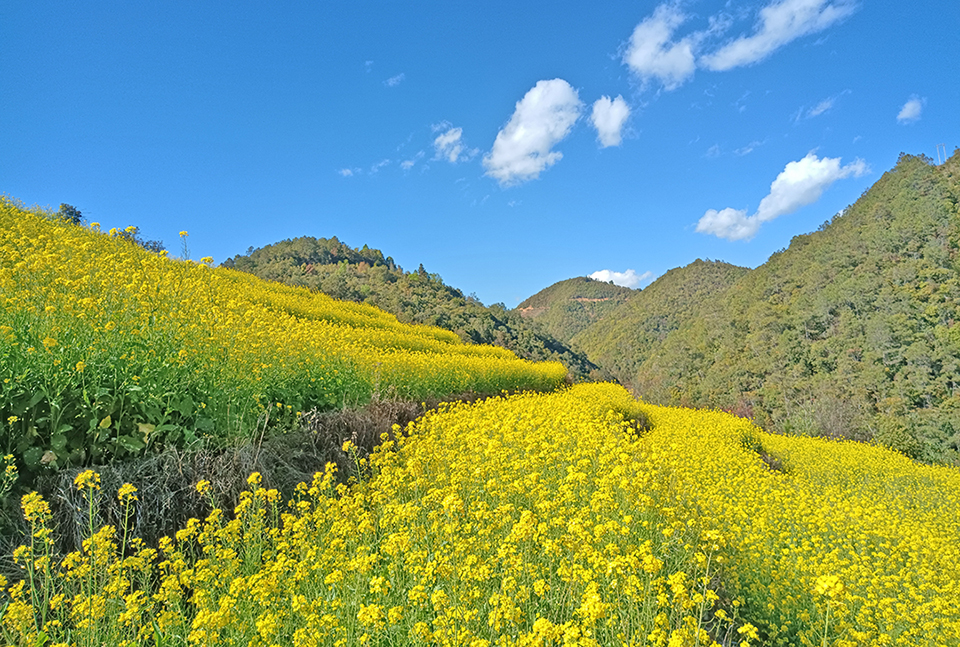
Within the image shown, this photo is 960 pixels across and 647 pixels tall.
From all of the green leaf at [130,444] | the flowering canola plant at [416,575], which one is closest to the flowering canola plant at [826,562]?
the flowering canola plant at [416,575]

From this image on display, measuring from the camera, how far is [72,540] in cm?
333

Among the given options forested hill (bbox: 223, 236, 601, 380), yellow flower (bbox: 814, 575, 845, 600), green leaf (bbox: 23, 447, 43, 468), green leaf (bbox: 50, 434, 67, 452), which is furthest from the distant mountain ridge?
green leaf (bbox: 23, 447, 43, 468)

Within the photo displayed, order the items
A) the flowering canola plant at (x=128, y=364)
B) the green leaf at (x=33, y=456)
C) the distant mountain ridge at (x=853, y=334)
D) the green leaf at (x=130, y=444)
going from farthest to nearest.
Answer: the distant mountain ridge at (x=853, y=334) → the green leaf at (x=130, y=444) → the flowering canola plant at (x=128, y=364) → the green leaf at (x=33, y=456)

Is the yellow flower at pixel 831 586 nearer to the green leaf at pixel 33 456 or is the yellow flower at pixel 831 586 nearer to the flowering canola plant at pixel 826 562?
the flowering canola plant at pixel 826 562

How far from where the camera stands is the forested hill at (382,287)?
31.4 meters

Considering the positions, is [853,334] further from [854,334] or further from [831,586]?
[831,586]

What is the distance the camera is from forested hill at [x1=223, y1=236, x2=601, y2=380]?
31.4 metres

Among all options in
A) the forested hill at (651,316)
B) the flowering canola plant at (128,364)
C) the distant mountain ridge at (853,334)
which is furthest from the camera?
the forested hill at (651,316)

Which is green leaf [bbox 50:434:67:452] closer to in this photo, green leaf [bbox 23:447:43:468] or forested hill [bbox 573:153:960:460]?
green leaf [bbox 23:447:43:468]

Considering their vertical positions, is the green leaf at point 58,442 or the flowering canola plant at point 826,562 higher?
the green leaf at point 58,442

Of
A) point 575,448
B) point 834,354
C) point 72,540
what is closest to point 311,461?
point 72,540

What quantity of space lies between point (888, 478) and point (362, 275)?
35844 millimetres

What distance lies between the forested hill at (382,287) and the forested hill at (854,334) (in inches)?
881

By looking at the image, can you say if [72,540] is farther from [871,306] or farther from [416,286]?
[871,306]
